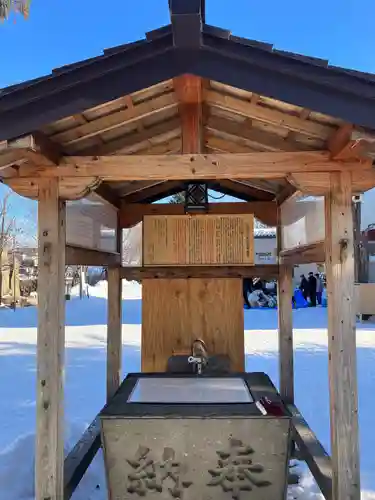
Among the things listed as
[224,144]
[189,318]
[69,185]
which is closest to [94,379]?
[189,318]

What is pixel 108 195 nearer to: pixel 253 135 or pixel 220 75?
pixel 253 135

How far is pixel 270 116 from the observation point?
246 cm

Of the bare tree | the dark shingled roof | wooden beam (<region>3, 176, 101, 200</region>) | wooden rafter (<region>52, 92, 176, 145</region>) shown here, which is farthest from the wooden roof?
the bare tree

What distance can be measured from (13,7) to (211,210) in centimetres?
437

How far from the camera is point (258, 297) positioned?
16234mm

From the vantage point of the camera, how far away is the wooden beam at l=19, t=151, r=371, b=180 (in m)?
2.52

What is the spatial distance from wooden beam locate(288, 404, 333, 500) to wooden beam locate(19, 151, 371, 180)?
68.5 inches

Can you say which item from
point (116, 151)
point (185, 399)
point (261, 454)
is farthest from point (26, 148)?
point (261, 454)

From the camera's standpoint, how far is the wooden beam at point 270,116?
243 centimetres

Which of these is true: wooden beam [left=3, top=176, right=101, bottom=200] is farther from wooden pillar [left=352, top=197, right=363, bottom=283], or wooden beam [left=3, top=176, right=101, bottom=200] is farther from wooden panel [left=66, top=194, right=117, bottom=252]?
wooden pillar [left=352, top=197, right=363, bottom=283]

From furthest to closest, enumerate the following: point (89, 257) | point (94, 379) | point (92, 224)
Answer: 1. point (94, 379)
2. point (92, 224)
3. point (89, 257)

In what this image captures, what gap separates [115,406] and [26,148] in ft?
5.00

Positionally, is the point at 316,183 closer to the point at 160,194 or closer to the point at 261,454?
the point at 261,454

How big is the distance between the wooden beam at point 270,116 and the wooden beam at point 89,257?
1.29 m
